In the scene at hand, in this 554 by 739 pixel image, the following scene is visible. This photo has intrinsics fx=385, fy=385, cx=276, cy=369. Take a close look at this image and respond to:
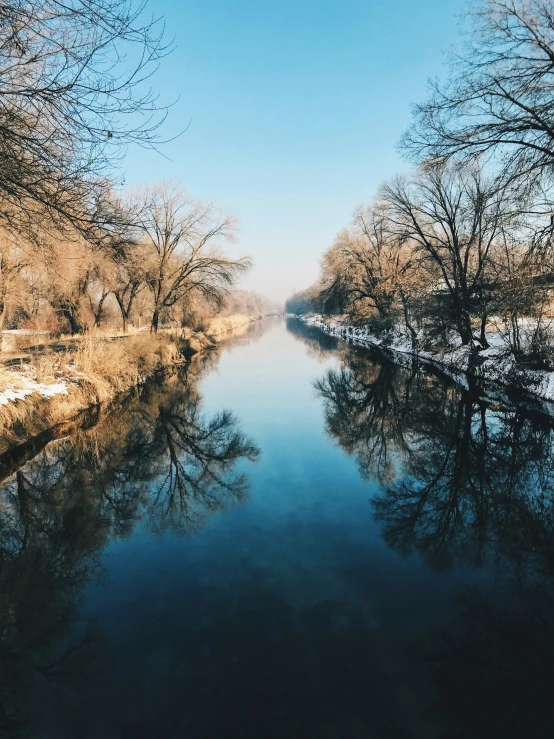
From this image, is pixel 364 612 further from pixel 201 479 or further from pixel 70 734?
pixel 201 479

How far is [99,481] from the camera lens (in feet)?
24.5

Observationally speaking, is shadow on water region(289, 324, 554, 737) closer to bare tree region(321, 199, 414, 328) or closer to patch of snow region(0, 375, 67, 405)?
patch of snow region(0, 375, 67, 405)

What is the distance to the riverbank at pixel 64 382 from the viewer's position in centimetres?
918

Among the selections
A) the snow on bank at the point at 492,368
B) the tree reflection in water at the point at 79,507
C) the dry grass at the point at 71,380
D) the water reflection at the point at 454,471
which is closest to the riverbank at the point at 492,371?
the snow on bank at the point at 492,368

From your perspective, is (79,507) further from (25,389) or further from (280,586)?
(25,389)

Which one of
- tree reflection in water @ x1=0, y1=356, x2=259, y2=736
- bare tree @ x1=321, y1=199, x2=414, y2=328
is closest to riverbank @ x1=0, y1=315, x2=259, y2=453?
tree reflection in water @ x1=0, y1=356, x2=259, y2=736

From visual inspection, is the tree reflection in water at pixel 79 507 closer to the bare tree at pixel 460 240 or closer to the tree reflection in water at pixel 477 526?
the tree reflection in water at pixel 477 526

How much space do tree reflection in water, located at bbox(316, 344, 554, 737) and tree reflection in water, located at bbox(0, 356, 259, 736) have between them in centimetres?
310

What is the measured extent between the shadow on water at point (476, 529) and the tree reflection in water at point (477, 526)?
12 mm

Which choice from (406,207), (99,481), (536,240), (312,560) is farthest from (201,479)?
(406,207)

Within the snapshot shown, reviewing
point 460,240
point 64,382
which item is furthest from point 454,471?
point 460,240

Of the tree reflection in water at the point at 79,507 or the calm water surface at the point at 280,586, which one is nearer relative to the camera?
the calm water surface at the point at 280,586

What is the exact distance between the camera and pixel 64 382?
38.7 ft

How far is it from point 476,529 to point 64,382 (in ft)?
37.4
